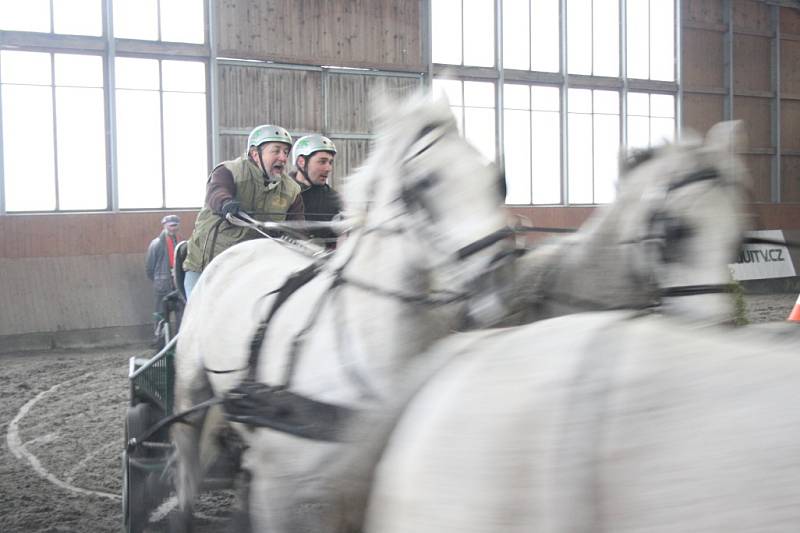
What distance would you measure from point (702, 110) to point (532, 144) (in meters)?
5.51

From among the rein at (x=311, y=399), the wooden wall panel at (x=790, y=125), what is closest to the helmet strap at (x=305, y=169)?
the rein at (x=311, y=399)

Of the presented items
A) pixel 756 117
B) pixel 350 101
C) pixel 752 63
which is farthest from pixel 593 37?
pixel 350 101

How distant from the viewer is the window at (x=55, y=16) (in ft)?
41.0

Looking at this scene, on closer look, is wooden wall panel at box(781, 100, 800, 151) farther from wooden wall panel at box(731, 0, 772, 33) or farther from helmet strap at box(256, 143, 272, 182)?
helmet strap at box(256, 143, 272, 182)

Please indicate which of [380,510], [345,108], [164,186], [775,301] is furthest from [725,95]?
[380,510]

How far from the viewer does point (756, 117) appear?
21.9m

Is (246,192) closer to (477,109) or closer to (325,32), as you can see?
(325,32)

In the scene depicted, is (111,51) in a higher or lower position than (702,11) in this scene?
lower

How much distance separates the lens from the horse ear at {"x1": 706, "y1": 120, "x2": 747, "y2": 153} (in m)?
3.54

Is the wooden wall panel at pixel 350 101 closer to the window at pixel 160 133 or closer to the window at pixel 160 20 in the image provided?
the window at pixel 160 133

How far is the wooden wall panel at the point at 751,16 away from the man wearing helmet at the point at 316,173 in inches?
729

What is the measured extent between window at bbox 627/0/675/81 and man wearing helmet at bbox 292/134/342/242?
15.4m

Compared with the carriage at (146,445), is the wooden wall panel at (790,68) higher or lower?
higher

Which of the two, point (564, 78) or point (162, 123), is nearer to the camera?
point (162, 123)
